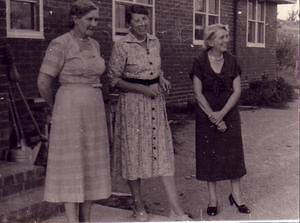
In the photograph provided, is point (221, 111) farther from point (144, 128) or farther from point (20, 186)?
point (20, 186)

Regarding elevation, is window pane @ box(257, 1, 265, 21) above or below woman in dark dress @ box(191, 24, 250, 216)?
above

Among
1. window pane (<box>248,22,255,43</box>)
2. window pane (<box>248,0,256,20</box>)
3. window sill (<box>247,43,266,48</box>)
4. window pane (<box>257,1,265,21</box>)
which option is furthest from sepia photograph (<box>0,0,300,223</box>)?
window pane (<box>257,1,265,21</box>)

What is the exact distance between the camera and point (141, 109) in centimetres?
430

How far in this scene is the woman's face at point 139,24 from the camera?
4.17 meters

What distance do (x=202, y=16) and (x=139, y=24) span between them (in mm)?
8696

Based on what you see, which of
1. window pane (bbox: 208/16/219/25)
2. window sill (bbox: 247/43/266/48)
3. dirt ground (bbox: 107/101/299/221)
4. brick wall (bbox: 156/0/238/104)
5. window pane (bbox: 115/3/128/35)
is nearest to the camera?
dirt ground (bbox: 107/101/299/221)

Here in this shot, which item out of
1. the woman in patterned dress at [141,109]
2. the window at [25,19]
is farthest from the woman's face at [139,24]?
the window at [25,19]

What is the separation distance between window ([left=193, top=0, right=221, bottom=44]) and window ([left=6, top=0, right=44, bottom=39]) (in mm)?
5379

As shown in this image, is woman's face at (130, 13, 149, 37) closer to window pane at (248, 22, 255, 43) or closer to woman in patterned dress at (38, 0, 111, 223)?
woman in patterned dress at (38, 0, 111, 223)

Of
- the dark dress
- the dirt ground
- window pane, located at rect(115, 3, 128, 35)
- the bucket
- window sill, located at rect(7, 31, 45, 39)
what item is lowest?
the dirt ground

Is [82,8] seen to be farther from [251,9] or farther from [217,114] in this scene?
[251,9]

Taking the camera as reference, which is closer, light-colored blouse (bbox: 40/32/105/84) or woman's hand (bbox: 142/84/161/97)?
light-colored blouse (bbox: 40/32/105/84)

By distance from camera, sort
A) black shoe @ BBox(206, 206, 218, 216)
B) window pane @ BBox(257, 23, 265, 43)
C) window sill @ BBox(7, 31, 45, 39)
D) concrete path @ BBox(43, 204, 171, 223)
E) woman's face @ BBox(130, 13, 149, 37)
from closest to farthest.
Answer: woman's face @ BBox(130, 13, 149, 37) → concrete path @ BBox(43, 204, 171, 223) → black shoe @ BBox(206, 206, 218, 216) → window sill @ BBox(7, 31, 45, 39) → window pane @ BBox(257, 23, 265, 43)

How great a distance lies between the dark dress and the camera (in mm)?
4653
